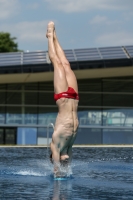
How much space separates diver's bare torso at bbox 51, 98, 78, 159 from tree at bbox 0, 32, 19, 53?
218 feet

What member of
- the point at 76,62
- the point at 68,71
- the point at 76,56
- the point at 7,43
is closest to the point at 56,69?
the point at 68,71

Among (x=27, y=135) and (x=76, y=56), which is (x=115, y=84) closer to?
(x=76, y=56)

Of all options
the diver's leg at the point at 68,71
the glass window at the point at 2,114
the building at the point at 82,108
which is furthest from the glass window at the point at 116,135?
the diver's leg at the point at 68,71

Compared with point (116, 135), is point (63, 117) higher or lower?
lower

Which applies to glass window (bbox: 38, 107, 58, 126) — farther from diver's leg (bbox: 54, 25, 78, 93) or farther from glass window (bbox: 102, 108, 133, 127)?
diver's leg (bbox: 54, 25, 78, 93)

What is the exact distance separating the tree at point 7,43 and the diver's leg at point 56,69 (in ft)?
217

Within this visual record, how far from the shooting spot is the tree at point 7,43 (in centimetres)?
7462

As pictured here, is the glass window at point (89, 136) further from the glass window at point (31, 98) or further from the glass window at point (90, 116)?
the glass window at point (31, 98)

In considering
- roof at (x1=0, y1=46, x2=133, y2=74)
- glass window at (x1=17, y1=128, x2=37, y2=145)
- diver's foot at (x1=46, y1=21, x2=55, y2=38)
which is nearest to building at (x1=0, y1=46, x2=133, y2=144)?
glass window at (x1=17, y1=128, x2=37, y2=145)

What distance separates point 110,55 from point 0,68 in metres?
5.87

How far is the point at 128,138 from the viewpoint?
A: 34406 millimetres

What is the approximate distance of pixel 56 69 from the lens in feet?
28.4

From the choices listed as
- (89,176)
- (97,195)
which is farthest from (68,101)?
(97,195)

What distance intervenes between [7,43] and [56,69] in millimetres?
67337
